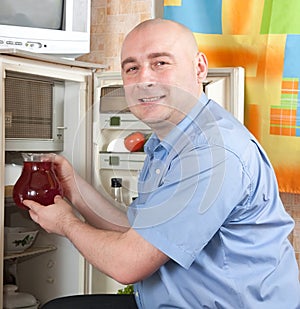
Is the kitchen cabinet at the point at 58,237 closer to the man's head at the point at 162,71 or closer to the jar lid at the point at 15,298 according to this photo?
the jar lid at the point at 15,298

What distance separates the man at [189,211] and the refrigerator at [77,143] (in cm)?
47

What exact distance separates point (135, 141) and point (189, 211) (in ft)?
2.53

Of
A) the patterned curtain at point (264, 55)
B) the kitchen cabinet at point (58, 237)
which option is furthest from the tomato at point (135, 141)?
the patterned curtain at point (264, 55)

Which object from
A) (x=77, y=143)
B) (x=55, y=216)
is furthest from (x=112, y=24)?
(x=55, y=216)

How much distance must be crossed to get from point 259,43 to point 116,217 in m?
0.80

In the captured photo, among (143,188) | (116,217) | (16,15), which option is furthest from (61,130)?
(143,188)

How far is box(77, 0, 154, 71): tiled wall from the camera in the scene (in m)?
2.47

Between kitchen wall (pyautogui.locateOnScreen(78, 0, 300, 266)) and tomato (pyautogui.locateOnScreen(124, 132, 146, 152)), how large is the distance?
0.51 m

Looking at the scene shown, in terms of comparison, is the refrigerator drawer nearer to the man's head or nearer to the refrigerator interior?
the refrigerator interior

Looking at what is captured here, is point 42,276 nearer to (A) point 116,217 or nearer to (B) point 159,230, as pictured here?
(A) point 116,217

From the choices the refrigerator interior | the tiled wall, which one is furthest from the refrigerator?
the tiled wall

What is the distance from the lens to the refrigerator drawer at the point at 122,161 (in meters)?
2.08

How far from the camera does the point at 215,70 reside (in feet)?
6.69

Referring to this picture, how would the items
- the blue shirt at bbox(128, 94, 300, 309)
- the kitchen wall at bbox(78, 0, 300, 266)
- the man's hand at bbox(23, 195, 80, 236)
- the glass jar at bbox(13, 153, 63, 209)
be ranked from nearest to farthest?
the blue shirt at bbox(128, 94, 300, 309), the man's hand at bbox(23, 195, 80, 236), the glass jar at bbox(13, 153, 63, 209), the kitchen wall at bbox(78, 0, 300, 266)
